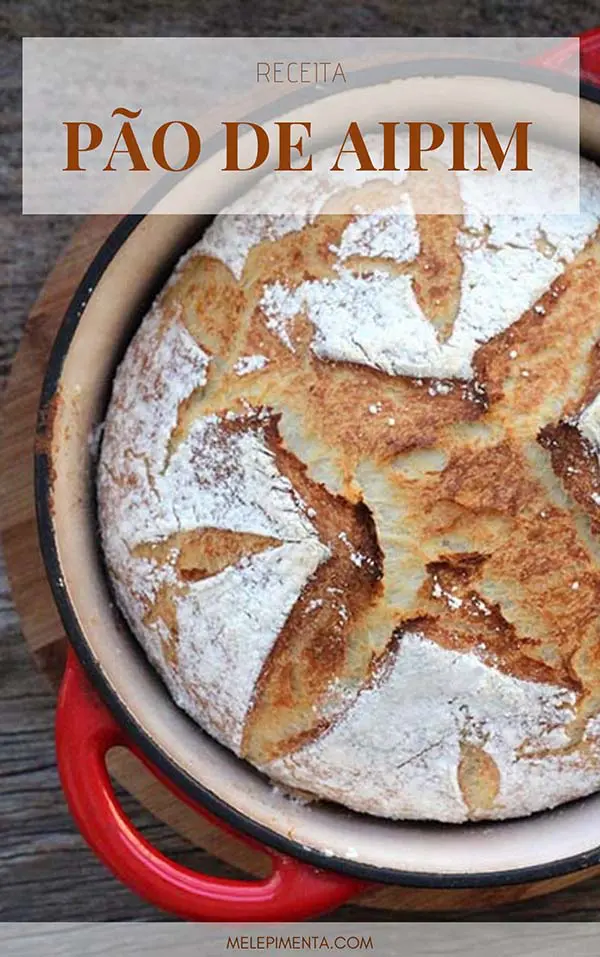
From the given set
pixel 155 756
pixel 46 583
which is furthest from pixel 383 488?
pixel 46 583

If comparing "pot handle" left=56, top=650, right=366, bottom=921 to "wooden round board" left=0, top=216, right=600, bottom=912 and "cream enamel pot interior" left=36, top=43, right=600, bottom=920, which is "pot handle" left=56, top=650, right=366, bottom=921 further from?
"wooden round board" left=0, top=216, right=600, bottom=912

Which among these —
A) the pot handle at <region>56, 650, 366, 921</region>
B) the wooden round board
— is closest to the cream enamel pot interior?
the pot handle at <region>56, 650, 366, 921</region>

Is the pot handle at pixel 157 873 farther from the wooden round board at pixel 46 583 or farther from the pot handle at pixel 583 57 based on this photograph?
the pot handle at pixel 583 57

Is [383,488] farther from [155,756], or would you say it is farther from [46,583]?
[46,583]

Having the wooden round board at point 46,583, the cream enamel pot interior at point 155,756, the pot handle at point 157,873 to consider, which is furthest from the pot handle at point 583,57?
the pot handle at point 157,873

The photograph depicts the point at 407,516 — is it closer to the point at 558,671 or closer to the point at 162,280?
the point at 558,671

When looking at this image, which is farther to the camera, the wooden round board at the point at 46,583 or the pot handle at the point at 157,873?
the wooden round board at the point at 46,583
